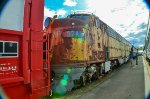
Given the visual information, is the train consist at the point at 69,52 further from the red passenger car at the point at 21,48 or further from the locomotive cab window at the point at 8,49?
the locomotive cab window at the point at 8,49

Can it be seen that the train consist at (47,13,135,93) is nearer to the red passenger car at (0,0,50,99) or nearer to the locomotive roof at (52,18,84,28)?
the locomotive roof at (52,18,84,28)

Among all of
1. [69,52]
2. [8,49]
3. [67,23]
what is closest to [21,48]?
[8,49]

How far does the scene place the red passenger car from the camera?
504cm

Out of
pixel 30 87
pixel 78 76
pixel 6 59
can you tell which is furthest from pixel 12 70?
pixel 78 76

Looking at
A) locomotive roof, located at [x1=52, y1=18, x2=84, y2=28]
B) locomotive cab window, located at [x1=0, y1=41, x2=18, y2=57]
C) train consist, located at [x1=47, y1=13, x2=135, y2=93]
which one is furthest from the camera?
locomotive roof, located at [x1=52, y1=18, x2=84, y2=28]

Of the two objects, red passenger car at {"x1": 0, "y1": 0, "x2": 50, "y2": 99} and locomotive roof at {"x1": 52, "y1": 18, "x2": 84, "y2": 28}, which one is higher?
locomotive roof at {"x1": 52, "y1": 18, "x2": 84, "y2": 28}

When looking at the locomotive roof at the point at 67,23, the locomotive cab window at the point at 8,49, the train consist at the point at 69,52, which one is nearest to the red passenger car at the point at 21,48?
the locomotive cab window at the point at 8,49

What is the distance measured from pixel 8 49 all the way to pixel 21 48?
36cm

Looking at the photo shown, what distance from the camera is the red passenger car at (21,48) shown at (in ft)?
16.5

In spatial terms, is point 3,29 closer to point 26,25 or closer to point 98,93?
point 26,25

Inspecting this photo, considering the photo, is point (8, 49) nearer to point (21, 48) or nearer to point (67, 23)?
point (21, 48)

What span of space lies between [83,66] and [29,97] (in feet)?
21.2

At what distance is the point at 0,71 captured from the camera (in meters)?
4.95

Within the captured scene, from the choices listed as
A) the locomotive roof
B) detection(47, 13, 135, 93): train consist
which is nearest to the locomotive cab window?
detection(47, 13, 135, 93): train consist
